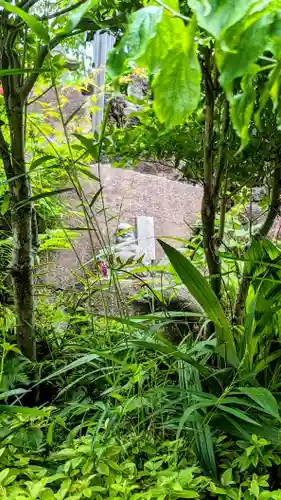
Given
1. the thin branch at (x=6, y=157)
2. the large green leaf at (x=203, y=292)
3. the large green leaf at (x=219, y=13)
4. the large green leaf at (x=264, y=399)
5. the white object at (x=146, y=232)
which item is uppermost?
the thin branch at (x=6, y=157)

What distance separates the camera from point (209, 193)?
3.66 ft

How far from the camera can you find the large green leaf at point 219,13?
28 centimetres

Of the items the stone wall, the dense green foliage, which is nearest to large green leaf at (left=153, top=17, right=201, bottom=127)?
the dense green foliage

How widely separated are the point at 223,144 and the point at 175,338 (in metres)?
0.76

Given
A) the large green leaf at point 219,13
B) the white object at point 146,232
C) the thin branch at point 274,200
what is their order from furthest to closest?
the white object at point 146,232 → the thin branch at point 274,200 → the large green leaf at point 219,13

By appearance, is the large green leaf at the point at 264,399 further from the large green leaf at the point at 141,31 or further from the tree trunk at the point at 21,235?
the large green leaf at the point at 141,31

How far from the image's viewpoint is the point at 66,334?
130 cm

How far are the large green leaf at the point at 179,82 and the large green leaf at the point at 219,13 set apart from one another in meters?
0.03

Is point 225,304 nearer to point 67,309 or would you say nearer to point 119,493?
point 67,309

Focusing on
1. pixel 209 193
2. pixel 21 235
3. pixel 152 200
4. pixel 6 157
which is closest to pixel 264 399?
pixel 209 193

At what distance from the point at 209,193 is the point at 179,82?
780 millimetres

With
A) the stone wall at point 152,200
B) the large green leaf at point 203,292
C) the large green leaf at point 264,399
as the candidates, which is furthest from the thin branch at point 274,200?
the stone wall at point 152,200

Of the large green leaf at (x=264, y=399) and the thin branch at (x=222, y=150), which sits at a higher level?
the thin branch at (x=222, y=150)

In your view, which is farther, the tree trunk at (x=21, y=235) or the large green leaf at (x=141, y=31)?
the tree trunk at (x=21, y=235)
